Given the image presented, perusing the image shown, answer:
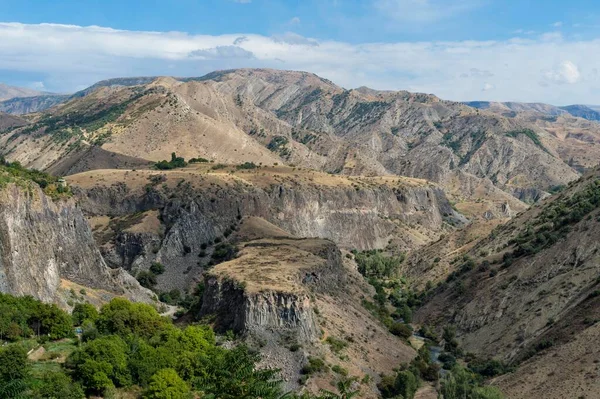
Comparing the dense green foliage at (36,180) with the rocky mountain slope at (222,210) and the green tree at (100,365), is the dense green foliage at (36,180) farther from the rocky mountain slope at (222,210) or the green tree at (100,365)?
the green tree at (100,365)

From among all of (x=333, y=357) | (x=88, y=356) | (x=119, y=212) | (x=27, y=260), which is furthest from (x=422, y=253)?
(x=88, y=356)

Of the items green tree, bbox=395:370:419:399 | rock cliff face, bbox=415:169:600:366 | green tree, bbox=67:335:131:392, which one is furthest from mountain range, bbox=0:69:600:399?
green tree, bbox=67:335:131:392

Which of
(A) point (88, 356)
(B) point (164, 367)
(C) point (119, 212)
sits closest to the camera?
(A) point (88, 356)

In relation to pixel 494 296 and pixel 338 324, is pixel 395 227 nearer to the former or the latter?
pixel 494 296

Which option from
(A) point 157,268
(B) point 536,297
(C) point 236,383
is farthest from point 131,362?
(A) point 157,268

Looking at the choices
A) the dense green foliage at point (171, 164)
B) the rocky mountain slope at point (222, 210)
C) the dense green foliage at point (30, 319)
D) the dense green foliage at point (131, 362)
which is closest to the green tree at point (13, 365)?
the dense green foliage at point (131, 362)

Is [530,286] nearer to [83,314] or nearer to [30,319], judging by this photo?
[83,314]
